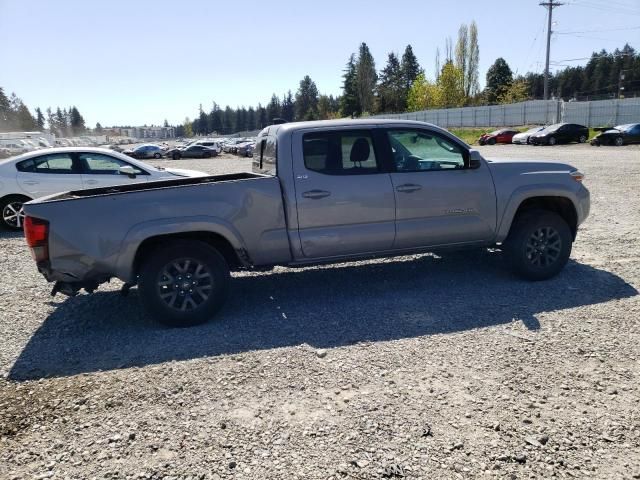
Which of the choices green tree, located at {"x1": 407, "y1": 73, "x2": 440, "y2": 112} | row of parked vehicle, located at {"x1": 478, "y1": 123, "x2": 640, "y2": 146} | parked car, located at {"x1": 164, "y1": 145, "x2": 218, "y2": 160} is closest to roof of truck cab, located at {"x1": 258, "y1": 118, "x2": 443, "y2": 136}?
row of parked vehicle, located at {"x1": 478, "y1": 123, "x2": 640, "y2": 146}

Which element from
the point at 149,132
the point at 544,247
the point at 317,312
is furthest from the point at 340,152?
the point at 149,132

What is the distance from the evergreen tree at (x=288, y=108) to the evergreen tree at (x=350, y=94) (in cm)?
Result: 3133

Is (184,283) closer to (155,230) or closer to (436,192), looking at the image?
(155,230)

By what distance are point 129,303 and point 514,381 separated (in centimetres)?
417

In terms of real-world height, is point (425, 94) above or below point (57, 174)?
above

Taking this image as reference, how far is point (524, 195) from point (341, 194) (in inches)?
87.6

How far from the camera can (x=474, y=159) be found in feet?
18.5

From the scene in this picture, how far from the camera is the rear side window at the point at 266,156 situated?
5434 mm

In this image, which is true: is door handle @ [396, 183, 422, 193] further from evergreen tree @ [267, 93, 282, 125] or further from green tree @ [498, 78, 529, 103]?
evergreen tree @ [267, 93, 282, 125]

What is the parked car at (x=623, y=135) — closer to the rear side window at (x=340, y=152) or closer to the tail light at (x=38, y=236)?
the rear side window at (x=340, y=152)

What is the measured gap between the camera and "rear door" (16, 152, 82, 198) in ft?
32.2

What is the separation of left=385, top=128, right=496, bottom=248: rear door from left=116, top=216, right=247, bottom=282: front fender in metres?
1.95

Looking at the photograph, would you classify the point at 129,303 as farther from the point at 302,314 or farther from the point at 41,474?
the point at 41,474

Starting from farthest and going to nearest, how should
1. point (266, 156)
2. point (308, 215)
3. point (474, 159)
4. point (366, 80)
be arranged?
point (366, 80), point (266, 156), point (474, 159), point (308, 215)
